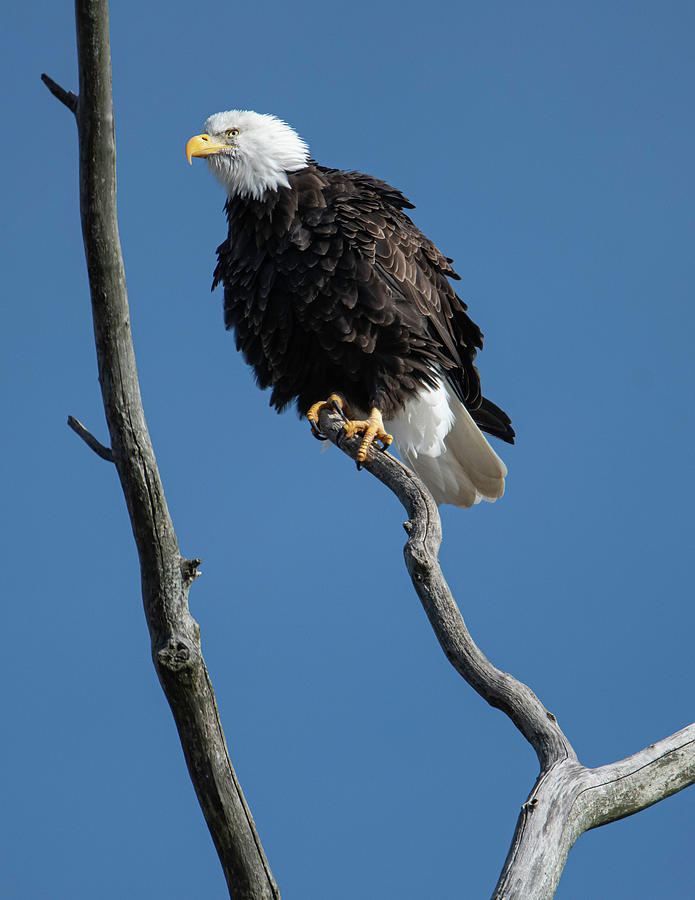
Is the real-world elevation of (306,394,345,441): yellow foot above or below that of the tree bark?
above

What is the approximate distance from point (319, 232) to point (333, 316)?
1.32ft

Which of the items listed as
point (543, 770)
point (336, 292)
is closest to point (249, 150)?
point (336, 292)

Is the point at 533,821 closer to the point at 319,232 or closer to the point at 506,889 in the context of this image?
the point at 506,889

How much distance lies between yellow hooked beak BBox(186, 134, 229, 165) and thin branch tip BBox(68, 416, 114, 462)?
240 centimetres

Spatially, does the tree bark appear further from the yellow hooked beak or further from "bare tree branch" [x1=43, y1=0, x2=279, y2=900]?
the yellow hooked beak

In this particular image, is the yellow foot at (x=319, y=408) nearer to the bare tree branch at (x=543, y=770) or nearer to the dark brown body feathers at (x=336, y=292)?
the dark brown body feathers at (x=336, y=292)

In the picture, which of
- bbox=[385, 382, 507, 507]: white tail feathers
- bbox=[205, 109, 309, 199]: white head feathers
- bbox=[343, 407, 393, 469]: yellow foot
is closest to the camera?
bbox=[343, 407, 393, 469]: yellow foot

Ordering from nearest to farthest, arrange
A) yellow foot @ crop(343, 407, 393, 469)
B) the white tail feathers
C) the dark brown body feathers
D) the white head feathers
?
yellow foot @ crop(343, 407, 393, 469), the dark brown body feathers, the white head feathers, the white tail feathers

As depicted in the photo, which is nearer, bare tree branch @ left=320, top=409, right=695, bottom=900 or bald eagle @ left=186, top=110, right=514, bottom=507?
bare tree branch @ left=320, top=409, right=695, bottom=900

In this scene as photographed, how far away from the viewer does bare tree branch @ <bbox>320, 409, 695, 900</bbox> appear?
9.22 feet

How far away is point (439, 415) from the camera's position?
17.7ft

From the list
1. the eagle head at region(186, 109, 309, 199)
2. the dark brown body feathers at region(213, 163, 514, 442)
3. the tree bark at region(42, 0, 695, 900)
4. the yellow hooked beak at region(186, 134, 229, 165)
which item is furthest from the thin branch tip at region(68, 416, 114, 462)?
the yellow hooked beak at region(186, 134, 229, 165)

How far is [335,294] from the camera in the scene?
491cm

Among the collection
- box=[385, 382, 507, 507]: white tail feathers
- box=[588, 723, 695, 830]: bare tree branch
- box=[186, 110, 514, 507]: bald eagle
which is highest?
box=[186, 110, 514, 507]: bald eagle
